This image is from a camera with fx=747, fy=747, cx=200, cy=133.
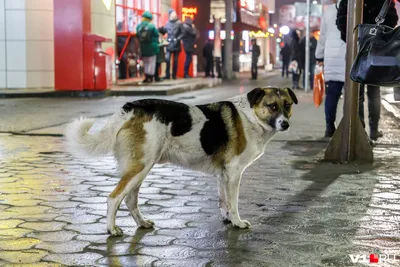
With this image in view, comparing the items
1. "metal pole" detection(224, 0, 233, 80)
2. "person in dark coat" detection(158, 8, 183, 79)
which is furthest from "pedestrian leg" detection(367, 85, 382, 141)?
"metal pole" detection(224, 0, 233, 80)

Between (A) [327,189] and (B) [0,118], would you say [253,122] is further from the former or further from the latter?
(B) [0,118]

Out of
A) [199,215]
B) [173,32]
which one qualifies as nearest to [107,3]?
[173,32]

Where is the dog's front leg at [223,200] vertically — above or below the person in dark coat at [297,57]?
below

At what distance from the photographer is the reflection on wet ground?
15.4 ft

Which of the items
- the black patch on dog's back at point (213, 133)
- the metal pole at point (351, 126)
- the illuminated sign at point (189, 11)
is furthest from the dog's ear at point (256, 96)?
the illuminated sign at point (189, 11)

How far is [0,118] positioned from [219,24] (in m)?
25.9

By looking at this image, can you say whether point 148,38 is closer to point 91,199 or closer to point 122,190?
point 91,199

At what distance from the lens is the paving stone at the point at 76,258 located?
4484 millimetres

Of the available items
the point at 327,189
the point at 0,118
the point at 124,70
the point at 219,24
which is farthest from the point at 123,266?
the point at 219,24

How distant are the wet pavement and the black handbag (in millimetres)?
1093

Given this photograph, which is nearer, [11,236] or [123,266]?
[123,266]

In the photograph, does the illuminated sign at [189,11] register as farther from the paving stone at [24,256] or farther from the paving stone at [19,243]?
the paving stone at [24,256]

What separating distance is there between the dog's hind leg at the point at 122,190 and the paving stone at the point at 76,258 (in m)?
0.49

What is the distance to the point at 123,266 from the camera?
4.44 meters
